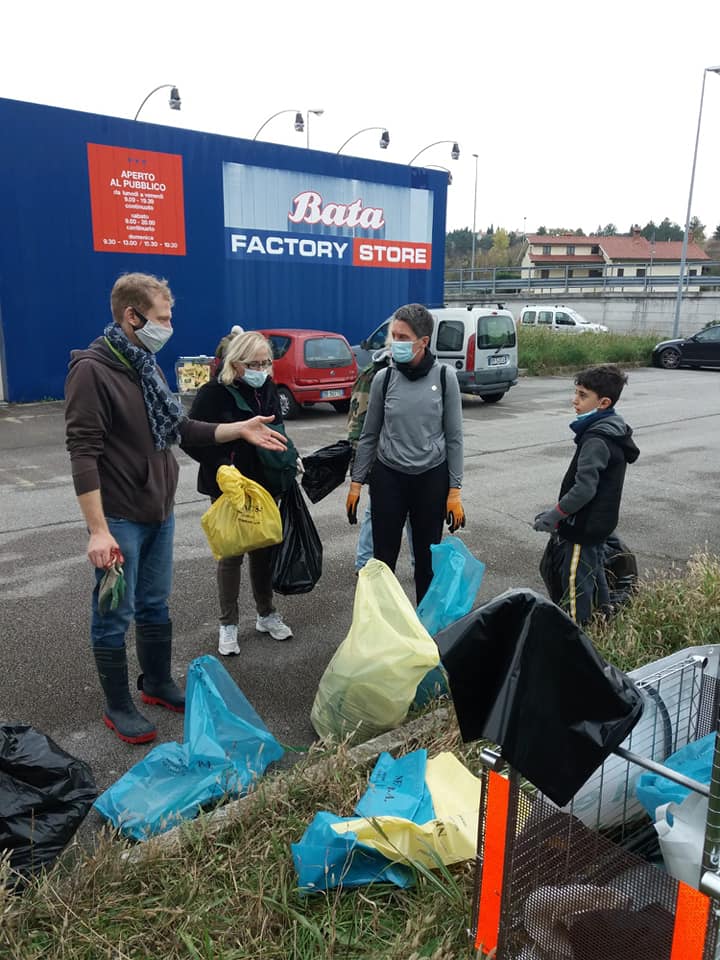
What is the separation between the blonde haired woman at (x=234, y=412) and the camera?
13.0 feet

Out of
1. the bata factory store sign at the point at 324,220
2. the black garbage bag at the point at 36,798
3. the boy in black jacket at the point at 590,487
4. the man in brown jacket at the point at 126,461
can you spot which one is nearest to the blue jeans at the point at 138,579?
the man in brown jacket at the point at 126,461

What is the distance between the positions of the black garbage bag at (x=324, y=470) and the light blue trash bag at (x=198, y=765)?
1718 millimetres

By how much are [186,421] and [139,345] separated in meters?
0.47

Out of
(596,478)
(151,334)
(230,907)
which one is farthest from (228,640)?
(596,478)

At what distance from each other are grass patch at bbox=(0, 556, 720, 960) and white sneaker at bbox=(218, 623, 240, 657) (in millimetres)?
1610

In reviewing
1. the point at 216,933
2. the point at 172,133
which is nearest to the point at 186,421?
the point at 216,933

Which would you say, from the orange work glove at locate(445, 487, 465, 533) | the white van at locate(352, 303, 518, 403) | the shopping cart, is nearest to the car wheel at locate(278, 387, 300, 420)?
the white van at locate(352, 303, 518, 403)

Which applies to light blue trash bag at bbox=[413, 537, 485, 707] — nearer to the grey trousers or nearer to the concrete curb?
the concrete curb

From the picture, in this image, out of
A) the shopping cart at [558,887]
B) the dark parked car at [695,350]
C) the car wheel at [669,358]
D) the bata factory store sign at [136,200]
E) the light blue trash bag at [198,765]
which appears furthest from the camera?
the car wheel at [669,358]

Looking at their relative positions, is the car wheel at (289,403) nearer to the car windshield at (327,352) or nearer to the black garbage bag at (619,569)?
the car windshield at (327,352)

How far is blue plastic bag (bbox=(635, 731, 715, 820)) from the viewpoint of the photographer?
223cm

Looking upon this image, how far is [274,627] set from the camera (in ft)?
15.1

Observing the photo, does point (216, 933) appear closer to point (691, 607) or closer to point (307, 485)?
point (307, 485)

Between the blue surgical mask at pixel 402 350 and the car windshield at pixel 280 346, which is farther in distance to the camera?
the car windshield at pixel 280 346
